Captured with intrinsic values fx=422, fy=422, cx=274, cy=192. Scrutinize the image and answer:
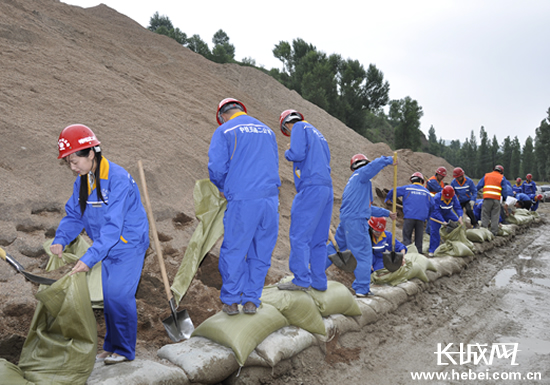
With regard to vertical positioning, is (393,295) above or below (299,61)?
below

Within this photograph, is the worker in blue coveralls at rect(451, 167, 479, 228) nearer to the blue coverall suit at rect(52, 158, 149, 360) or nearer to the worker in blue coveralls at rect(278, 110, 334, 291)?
the worker in blue coveralls at rect(278, 110, 334, 291)

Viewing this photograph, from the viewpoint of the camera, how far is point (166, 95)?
9.48m

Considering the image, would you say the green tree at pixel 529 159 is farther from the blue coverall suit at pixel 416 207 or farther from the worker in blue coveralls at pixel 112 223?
the worker in blue coveralls at pixel 112 223

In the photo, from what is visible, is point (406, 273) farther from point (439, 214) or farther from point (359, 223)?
point (439, 214)

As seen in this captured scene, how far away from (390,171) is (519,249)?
5167 mm

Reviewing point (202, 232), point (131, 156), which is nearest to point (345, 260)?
point (202, 232)

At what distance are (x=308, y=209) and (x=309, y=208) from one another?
0.01 meters

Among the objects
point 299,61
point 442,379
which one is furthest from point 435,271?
point 299,61

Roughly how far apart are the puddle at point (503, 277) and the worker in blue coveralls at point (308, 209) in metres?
3.76

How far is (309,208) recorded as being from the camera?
3.56m

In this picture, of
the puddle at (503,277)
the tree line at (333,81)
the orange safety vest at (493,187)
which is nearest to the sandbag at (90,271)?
the puddle at (503,277)

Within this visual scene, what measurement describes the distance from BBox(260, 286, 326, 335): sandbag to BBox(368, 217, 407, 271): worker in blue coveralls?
6.95 feet

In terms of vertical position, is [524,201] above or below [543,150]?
below

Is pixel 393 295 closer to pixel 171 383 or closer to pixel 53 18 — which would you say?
pixel 171 383
